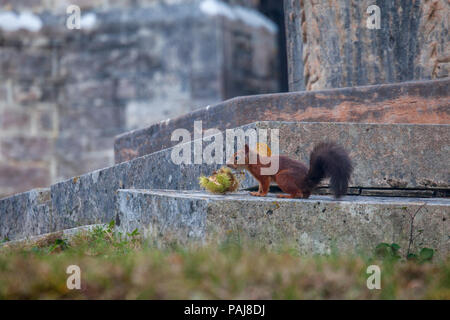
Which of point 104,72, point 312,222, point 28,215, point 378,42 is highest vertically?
point 104,72

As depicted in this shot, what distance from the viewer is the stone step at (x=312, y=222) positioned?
3.65 m

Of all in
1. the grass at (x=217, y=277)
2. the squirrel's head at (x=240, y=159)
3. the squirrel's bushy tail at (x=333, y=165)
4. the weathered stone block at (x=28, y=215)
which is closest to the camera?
the grass at (x=217, y=277)

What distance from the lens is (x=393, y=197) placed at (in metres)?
4.59

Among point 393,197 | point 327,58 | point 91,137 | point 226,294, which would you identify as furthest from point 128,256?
point 91,137

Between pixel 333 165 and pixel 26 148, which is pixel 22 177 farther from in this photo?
pixel 333 165

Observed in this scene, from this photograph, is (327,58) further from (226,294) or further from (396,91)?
(226,294)

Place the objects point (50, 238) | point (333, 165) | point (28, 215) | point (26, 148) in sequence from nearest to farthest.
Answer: point (333, 165), point (50, 238), point (28, 215), point (26, 148)

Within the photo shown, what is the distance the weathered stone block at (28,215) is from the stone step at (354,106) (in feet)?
5.93

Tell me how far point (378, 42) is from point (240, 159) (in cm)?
199

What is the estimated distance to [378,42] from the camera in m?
5.54

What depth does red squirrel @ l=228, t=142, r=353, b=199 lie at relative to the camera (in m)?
3.89

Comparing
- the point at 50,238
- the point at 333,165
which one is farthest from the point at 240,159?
the point at 50,238

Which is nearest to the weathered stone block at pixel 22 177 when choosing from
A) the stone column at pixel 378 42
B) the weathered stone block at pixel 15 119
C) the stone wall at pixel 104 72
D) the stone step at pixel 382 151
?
Result: the stone wall at pixel 104 72

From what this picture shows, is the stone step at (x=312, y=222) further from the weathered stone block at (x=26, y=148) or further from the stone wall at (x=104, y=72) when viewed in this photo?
the weathered stone block at (x=26, y=148)
